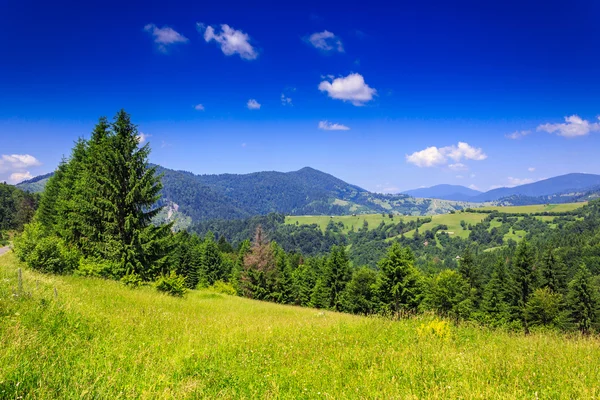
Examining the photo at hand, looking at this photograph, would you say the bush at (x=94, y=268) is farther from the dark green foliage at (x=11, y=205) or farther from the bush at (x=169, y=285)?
the dark green foliage at (x=11, y=205)

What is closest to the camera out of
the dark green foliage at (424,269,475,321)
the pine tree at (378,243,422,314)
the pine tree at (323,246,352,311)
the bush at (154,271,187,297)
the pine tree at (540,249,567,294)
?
the bush at (154,271,187,297)

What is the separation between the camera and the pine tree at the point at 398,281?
40.0m

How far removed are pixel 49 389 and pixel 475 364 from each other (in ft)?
24.2

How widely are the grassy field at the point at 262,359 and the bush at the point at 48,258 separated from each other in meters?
7.07

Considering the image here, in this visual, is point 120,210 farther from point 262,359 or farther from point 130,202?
point 262,359

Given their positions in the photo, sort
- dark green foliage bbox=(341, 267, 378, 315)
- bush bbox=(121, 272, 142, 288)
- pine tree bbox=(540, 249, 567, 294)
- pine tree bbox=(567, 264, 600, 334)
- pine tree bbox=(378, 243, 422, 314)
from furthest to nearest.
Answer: dark green foliage bbox=(341, 267, 378, 315) → pine tree bbox=(540, 249, 567, 294) → pine tree bbox=(567, 264, 600, 334) → pine tree bbox=(378, 243, 422, 314) → bush bbox=(121, 272, 142, 288)

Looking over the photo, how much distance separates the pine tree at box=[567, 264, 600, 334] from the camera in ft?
134

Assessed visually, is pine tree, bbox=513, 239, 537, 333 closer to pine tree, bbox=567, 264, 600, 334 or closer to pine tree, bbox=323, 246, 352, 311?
pine tree, bbox=567, 264, 600, 334

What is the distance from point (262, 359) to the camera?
21.9 ft

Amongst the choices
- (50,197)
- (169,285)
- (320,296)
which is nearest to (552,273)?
(320,296)

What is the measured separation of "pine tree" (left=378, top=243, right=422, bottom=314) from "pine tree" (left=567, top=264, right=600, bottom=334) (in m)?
21.1

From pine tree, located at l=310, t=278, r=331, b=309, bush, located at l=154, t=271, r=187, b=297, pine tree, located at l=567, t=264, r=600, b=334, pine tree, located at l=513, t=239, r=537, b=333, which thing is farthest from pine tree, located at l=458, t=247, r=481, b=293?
bush, located at l=154, t=271, r=187, b=297

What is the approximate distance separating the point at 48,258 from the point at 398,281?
36709mm

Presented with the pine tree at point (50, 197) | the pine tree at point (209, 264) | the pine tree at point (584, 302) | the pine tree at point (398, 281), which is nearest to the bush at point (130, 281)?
A: the pine tree at point (50, 197)
